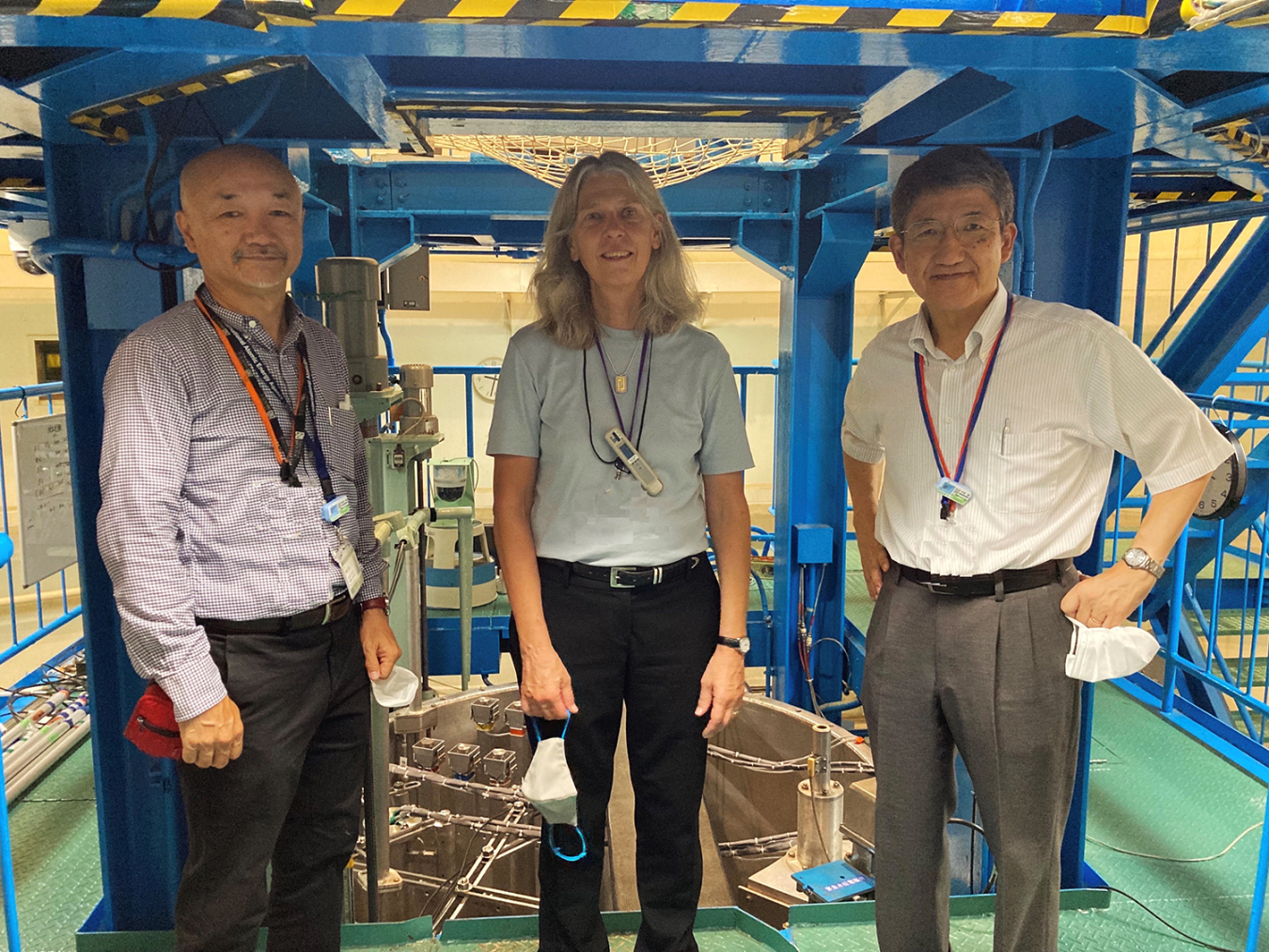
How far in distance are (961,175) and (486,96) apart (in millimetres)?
960

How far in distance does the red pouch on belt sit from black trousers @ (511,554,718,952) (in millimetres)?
637

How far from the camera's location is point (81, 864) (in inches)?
121

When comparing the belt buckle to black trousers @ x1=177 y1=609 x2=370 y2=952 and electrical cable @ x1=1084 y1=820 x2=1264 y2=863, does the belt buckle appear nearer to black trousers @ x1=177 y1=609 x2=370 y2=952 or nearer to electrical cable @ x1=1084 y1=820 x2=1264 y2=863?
black trousers @ x1=177 y1=609 x2=370 y2=952

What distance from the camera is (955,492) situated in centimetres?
173

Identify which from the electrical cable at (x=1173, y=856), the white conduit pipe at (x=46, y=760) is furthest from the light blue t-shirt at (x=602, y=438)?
the white conduit pipe at (x=46, y=760)

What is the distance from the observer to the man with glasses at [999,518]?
1664 millimetres

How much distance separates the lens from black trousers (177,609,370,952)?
1.62m

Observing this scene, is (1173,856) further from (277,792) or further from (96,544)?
(96,544)

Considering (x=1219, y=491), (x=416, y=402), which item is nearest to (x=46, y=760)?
(x=416, y=402)

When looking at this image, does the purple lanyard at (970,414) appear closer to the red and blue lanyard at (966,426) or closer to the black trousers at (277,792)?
the red and blue lanyard at (966,426)

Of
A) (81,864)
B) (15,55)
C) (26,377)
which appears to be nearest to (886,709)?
(15,55)

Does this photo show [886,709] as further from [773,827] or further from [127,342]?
[773,827]

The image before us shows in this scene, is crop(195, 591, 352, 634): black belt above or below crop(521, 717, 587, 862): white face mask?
above

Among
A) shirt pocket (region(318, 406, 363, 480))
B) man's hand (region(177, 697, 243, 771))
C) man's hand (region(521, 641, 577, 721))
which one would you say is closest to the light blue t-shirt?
man's hand (region(521, 641, 577, 721))
